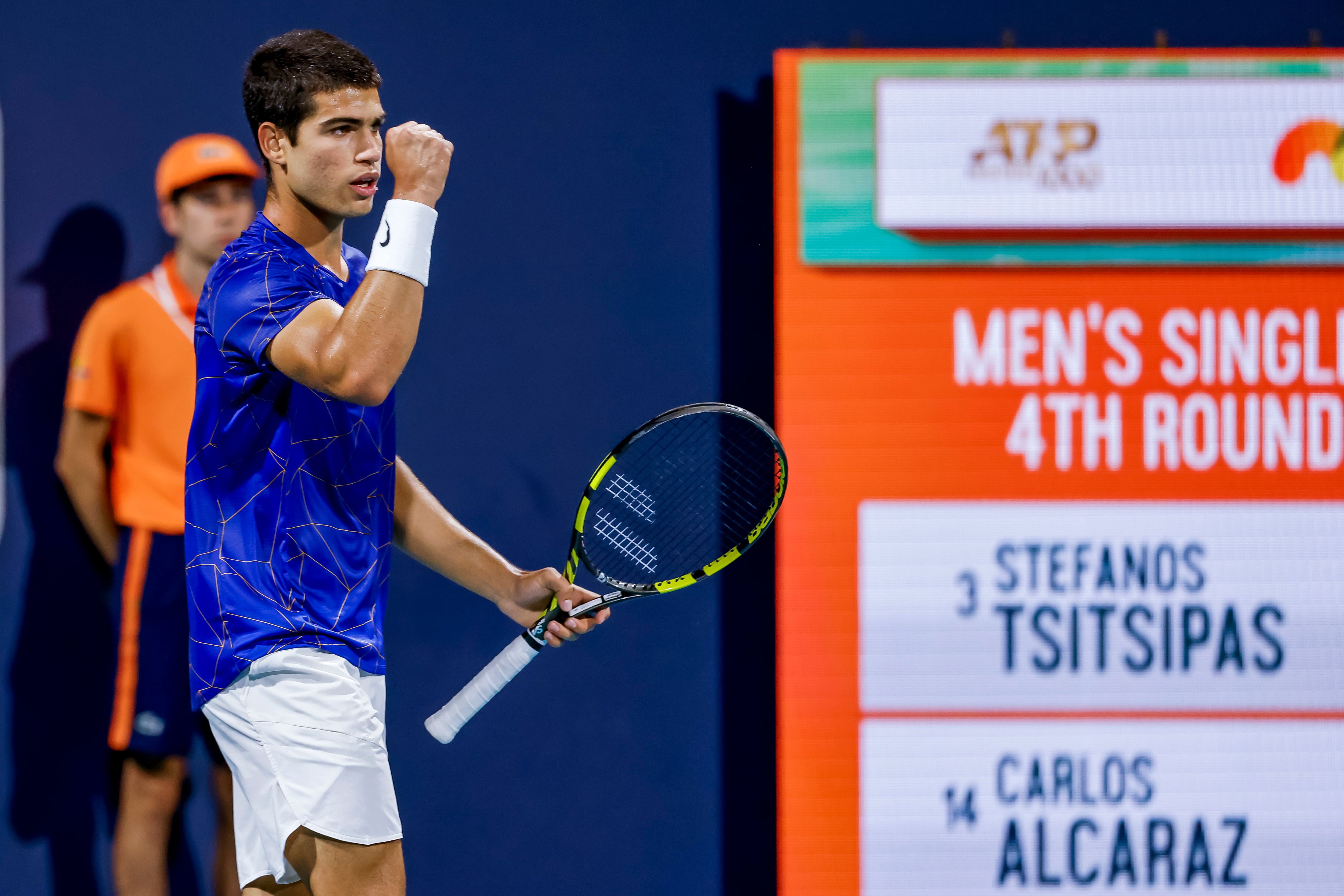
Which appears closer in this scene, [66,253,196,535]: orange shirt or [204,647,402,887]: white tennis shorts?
[204,647,402,887]: white tennis shorts

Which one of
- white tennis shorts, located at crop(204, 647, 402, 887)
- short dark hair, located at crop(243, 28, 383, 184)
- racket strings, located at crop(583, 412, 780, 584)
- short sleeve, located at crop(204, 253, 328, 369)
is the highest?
short dark hair, located at crop(243, 28, 383, 184)

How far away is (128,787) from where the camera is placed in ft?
9.80

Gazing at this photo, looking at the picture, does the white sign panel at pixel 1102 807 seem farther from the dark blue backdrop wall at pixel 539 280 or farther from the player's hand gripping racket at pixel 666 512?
the player's hand gripping racket at pixel 666 512

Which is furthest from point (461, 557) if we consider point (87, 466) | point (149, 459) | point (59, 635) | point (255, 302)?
point (59, 635)

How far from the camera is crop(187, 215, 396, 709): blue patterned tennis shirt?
1.90 meters

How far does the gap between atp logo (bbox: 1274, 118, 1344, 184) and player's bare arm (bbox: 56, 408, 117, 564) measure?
2.66m

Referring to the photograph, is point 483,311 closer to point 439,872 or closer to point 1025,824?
point 439,872

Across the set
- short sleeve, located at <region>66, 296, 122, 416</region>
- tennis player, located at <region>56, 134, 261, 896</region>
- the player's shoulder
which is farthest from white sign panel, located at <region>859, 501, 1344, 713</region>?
short sleeve, located at <region>66, 296, 122, 416</region>

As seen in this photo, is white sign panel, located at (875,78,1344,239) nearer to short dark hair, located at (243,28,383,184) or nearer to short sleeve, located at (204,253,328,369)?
short dark hair, located at (243,28,383,184)

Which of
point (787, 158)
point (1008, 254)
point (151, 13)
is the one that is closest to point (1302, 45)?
point (1008, 254)

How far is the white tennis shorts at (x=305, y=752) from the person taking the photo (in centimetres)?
188

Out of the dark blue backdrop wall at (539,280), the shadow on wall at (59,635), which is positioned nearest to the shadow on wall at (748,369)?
the dark blue backdrop wall at (539,280)

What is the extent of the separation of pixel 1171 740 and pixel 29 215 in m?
2.85

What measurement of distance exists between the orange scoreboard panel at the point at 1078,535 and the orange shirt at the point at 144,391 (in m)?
1.34
